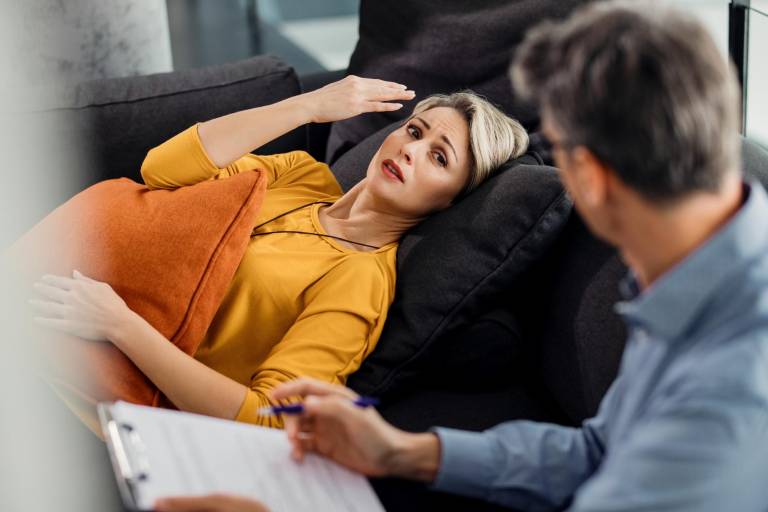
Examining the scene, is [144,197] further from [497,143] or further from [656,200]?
[656,200]

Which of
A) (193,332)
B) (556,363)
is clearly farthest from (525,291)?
(193,332)

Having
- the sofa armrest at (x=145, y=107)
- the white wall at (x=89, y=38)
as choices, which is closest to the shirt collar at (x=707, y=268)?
the sofa armrest at (x=145, y=107)

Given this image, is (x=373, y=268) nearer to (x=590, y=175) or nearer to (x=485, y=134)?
(x=485, y=134)

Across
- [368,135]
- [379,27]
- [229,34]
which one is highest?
[379,27]

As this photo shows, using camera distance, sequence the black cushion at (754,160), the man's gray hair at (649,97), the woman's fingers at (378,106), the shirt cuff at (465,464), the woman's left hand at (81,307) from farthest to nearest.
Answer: the woman's fingers at (378,106)
the woman's left hand at (81,307)
the black cushion at (754,160)
the shirt cuff at (465,464)
the man's gray hair at (649,97)

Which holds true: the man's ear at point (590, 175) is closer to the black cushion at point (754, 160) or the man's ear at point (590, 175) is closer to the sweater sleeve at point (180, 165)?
the black cushion at point (754, 160)

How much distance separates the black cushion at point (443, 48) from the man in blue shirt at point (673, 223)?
1.12 metres

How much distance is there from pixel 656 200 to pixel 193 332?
0.91 metres

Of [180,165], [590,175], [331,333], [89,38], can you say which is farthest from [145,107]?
[590,175]

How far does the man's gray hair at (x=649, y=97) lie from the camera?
2.63 feet

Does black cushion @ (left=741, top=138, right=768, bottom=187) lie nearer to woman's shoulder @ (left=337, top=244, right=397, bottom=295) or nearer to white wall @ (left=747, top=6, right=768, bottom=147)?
white wall @ (left=747, top=6, right=768, bottom=147)

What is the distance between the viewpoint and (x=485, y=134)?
1755 millimetres

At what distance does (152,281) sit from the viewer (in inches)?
62.4

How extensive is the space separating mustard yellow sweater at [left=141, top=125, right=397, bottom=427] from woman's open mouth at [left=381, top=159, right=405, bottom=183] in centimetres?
12
